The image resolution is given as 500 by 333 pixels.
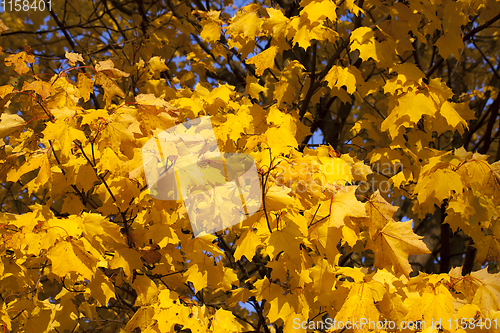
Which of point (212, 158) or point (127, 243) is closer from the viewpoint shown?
point (212, 158)

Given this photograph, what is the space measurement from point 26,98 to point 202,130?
1.22 m

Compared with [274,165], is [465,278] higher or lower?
lower

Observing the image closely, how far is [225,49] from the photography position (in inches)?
161

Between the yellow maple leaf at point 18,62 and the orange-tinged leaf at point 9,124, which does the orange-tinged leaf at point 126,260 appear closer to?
the orange-tinged leaf at point 9,124

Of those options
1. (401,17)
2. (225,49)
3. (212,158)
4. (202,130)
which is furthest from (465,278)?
(225,49)

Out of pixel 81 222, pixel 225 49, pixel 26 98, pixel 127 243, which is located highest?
pixel 225 49

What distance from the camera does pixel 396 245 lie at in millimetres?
2035

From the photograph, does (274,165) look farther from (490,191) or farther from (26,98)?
(26,98)

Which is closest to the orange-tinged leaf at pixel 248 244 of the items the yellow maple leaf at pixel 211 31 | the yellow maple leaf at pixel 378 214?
the yellow maple leaf at pixel 378 214

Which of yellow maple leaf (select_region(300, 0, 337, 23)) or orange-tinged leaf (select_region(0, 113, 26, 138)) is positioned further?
yellow maple leaf (select_region(300, 0, 337, 23))

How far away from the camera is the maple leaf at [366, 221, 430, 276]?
198cm

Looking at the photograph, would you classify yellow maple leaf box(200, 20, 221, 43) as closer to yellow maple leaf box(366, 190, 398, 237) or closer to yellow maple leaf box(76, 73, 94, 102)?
yellow maple leaf box(76, 73, 94, 102)

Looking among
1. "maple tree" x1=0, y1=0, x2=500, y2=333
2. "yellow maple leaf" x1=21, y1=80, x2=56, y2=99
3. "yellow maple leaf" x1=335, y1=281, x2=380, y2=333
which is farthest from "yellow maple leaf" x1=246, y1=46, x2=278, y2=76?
"yellow maple leaf" x1=335, y1=281, x2=380, y2=333

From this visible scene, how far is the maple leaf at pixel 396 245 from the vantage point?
198 cm
